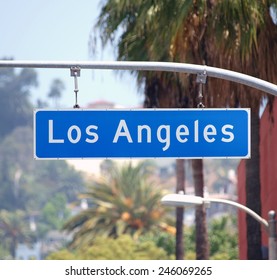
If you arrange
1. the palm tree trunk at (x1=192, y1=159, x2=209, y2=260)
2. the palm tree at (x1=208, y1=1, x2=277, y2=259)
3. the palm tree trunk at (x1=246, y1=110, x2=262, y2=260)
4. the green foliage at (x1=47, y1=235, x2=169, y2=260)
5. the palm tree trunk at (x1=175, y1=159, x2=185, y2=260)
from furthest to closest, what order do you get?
1. the green foliage at (x1=47, y1=235, x2=169, y2=260)
2. the palm tree trunk at (x1=175, y1=159, x2=185, y2=260)
3. the palm tree trunk at (x1=192, y1=159, x2=209, y2=260)
4. the palm tree trunk at (x1=246, y1=110, x2=262, y2=260)
5. the palm tree at (x1=208, y1=1, x2=277, y2=259)

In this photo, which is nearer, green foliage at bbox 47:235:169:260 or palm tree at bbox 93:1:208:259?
palm tree at bbox 93:1:208:259

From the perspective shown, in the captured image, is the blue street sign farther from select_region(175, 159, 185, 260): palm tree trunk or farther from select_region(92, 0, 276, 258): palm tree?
select_region(175, 159, 185, 260): palm tree trunk

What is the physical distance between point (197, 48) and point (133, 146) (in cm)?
1264

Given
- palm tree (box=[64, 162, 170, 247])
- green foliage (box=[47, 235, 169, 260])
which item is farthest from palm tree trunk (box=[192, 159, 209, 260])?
palm tree (box=[64, 162, 170, 247])

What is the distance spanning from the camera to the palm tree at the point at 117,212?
9969 cm

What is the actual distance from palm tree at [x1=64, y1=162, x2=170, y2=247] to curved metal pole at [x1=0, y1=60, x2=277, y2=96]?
7885 centimetres

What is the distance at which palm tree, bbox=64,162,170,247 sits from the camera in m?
99.7

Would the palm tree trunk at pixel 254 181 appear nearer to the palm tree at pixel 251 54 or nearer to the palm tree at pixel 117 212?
the palm tree at pixel 251 54

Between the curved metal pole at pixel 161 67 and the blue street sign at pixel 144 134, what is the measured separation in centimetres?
76

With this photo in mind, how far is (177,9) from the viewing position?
99.2 ft

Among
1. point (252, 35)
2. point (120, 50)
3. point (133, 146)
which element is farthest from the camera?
point (120, 50)

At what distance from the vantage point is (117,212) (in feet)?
344
